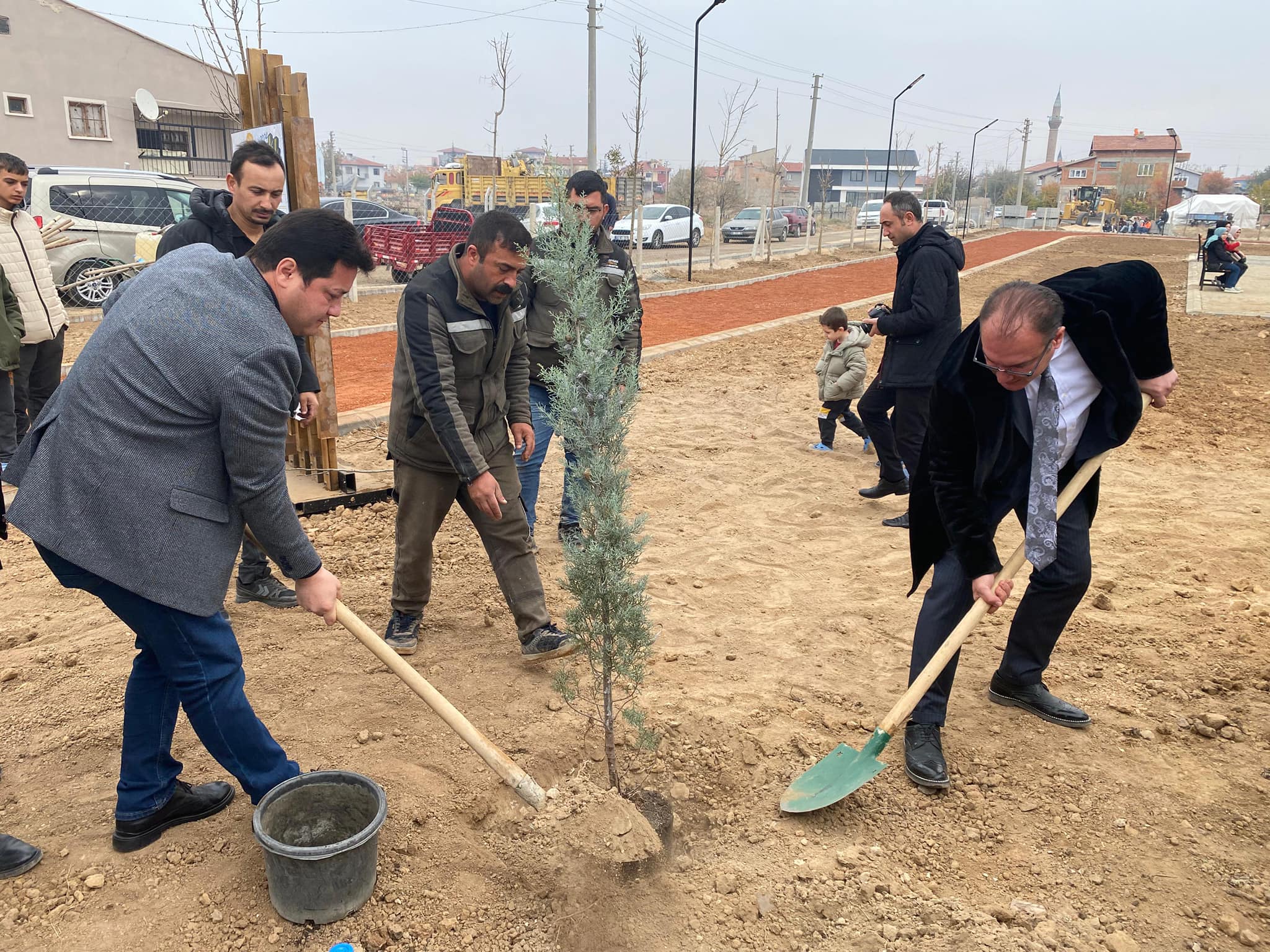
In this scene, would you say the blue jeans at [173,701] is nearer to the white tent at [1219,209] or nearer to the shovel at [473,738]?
the shovel at [473,738]

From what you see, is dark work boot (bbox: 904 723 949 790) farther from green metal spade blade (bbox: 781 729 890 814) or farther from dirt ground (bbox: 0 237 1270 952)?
green metal spade blade (bbox: 781 729 890 814)

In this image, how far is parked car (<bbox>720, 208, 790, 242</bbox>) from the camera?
32.9 metres

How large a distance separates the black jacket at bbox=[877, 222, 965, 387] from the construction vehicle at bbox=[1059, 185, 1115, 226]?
70136mm

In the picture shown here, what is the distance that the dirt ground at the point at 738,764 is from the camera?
2408 millimetres

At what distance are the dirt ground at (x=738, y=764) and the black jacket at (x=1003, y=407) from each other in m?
0.93

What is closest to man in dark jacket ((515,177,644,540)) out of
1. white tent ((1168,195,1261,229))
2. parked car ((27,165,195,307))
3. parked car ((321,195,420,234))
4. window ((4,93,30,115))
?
parked car ((27,165,195,307))

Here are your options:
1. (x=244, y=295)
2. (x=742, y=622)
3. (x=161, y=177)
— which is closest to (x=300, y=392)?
(x=244, y=295)

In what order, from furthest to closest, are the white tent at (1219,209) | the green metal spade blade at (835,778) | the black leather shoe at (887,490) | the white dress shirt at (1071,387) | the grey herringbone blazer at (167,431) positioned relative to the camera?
1. the white tent at (1219,209)
2. the black leather shoe at (887,490)
3. the white dress shirt at (1071,387)
4. the green metal spade blade at (835,778)
5. the grey herringbone blazer at (167,431)

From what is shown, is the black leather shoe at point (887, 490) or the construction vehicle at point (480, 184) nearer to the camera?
the black leather shoe at point (887, 490)

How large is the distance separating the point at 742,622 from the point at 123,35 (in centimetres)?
3041

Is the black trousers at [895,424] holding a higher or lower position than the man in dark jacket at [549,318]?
lower

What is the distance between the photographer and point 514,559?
3.66 m

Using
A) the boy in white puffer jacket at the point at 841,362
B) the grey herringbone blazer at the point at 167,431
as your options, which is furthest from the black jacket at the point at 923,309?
the grey herringbone blazer at the point at 167,431

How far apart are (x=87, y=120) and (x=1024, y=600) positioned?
31.0 m
